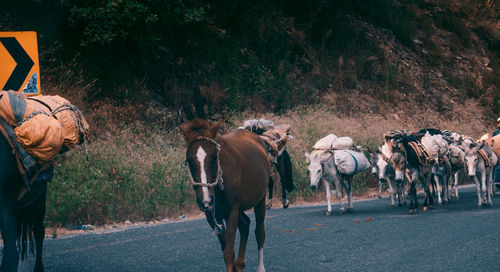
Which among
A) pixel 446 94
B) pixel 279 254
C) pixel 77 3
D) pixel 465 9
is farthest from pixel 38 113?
pixel 465 9

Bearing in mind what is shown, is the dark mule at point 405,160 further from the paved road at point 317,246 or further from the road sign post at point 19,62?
the road sign post at point 19,62

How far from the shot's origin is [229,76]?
2605 cm

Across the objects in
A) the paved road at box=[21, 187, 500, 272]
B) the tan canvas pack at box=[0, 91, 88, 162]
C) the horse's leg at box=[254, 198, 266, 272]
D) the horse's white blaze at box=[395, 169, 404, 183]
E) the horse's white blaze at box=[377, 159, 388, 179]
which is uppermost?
the tan canvas pack at box=[0, 91, 88, 162]

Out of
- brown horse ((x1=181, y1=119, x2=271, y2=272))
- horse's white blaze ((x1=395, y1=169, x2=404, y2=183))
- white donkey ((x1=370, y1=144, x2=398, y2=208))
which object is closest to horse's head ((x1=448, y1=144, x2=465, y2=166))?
white donkey ((x1=370, y1=144, x2=398, y2=208))

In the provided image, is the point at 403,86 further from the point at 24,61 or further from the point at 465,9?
the point at 24,61

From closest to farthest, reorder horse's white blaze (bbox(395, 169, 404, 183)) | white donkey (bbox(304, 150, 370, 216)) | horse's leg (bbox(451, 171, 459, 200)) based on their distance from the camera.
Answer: horse's white blaze (bbox(395, 169, 404, 183))
white donkey (bbox(304, 150, 370, 216))
horse's leg (bbox(451, 171, 459, 200))

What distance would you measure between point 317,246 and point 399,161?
5.58 metres

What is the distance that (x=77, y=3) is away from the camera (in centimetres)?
2019

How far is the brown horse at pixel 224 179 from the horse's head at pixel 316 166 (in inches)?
285

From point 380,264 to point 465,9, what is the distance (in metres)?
40.2

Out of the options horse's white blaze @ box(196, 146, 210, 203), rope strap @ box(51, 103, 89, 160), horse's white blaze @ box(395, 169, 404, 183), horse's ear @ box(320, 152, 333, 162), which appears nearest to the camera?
horse's white blaze @ box(196, 146, 210, 203)

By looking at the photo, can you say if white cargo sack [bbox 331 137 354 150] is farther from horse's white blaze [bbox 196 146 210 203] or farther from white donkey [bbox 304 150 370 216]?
horse's white blaze [bbox 196 146 210 203]

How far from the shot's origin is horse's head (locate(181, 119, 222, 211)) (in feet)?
20.0

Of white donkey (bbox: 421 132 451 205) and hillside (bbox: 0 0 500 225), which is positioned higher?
hillside (bbox: 0 0 500 225)
